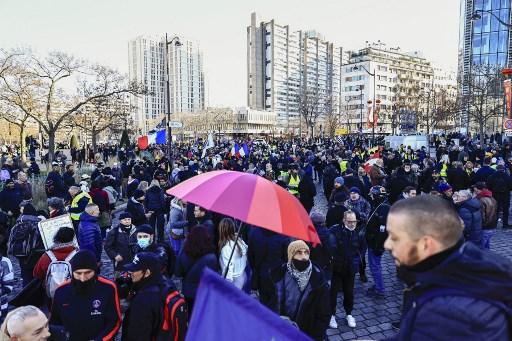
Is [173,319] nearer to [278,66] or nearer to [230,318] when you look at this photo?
[230,318]

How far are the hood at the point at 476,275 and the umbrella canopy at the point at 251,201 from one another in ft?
4.67

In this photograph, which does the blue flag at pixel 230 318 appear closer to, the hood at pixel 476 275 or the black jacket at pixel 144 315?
the hood at pixel 476 275

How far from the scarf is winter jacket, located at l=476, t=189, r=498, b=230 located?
5.88 meters

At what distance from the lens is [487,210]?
8703 mm

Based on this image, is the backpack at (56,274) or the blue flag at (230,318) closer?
the blue flag at (230,318)

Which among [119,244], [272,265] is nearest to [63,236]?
[119,244]

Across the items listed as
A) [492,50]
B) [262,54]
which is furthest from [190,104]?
[492,50]

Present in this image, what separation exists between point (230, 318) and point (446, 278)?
3.12 ft

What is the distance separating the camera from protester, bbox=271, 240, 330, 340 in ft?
12.8

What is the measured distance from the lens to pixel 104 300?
370cm

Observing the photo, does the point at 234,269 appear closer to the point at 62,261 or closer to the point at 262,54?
the point at 62,261

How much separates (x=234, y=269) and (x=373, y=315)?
263 cm

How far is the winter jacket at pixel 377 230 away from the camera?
6.66 meters

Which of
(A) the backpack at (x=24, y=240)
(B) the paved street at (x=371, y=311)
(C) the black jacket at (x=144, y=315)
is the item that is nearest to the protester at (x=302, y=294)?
(C) the black jacket at (x=144, y=315)
